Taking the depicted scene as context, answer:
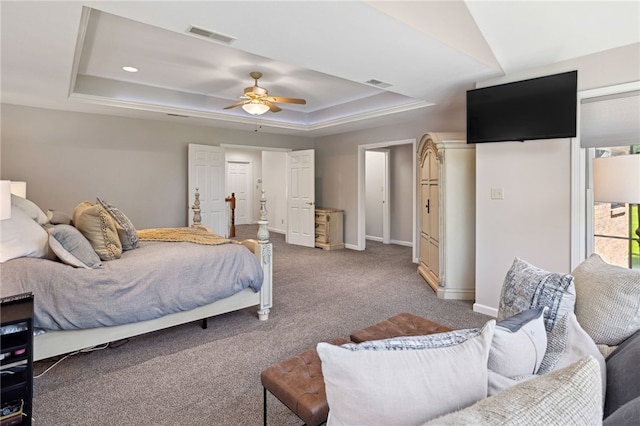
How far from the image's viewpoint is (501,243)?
3475 mm

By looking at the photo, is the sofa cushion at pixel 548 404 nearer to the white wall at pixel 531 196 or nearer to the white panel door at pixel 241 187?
the white wall at pixel 531 196

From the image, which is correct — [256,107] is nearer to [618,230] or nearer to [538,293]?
[538,293]

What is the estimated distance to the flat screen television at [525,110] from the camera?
2.87 meters

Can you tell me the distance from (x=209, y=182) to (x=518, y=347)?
5.91 meters

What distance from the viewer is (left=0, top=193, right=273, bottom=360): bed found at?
2.30m

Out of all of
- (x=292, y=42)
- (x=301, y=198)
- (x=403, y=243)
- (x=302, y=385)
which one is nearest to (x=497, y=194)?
(x=292, y=42)

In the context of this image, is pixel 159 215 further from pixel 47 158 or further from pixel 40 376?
pixel 40 376

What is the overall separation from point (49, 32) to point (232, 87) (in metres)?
2.78

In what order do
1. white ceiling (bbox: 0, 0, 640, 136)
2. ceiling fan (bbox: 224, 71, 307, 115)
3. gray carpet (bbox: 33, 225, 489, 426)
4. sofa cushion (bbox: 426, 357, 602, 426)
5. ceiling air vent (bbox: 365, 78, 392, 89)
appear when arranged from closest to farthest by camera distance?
1. sofa cushion (bbox: 426, 357, 602, 426)
2. gray carpet (bbox: 33, 225, 489, 426)
3. white ceiling (bbox: 0, 0, 640, 136)
4. ceiling air vent (bbox: 365, 78, 392, 89)
5. ceiling fan (bbox: 224, 71, 307, 115)

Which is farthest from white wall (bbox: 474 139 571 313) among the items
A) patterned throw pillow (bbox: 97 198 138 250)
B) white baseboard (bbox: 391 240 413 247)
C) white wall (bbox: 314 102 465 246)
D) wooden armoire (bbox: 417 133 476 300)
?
white baseboard (bbox: 391 240 413 247)

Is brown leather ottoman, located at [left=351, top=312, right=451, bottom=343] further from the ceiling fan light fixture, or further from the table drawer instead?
the table drawer

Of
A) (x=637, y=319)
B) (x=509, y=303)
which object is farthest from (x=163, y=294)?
(x=637, y=319)

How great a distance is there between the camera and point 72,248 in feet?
8.23

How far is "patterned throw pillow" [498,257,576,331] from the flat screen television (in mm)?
1773
